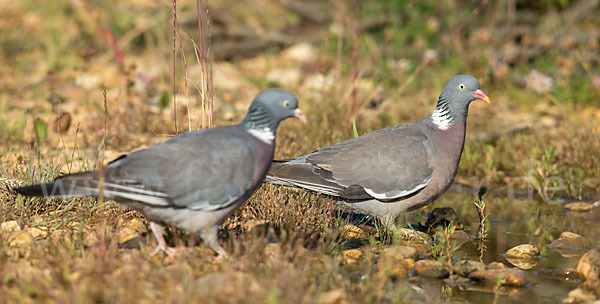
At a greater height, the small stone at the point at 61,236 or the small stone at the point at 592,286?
the small stone at the point at 61,236

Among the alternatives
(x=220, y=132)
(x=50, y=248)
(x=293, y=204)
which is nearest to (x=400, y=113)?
(x=293, y=204)

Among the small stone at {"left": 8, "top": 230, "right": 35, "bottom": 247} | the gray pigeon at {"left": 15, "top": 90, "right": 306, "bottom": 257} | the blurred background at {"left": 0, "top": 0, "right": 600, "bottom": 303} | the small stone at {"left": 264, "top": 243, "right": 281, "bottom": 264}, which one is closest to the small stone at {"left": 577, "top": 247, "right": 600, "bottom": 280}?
the blurred background at {"left": 0, "top": 0, "right": 600, "bottom": 303}

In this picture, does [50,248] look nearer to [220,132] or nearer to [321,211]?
[220,132]

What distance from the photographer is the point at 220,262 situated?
370 centimetres

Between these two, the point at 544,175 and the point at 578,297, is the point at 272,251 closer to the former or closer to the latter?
the point at 578,297

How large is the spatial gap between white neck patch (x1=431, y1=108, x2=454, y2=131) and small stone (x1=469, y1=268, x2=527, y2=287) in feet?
3.75

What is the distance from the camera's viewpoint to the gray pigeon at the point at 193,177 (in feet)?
11.6

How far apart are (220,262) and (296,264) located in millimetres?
421

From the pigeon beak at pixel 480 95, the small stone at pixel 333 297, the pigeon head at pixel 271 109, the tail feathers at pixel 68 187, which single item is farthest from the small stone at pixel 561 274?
the tail feathers at pixel 68 187

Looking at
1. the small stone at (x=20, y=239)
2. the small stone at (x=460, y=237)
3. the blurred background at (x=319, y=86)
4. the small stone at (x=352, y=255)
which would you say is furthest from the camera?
the blurred background at (x=319, y=86)

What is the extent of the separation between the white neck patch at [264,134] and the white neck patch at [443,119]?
1484 mm

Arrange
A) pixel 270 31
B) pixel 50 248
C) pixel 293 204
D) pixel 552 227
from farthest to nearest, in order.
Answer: pixel 270 31, pixel 552 227, pixel 293 204, pixel 50 248

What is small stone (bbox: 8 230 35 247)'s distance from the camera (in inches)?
149

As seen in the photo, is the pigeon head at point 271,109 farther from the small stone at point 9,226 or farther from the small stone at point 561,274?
the small stone at point 561,274
